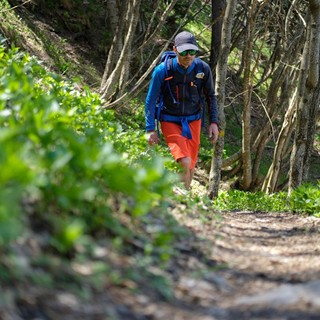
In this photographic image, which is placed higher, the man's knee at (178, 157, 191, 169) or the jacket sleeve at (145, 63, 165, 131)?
the jacket sleeve at (145, 63, 165, 131)

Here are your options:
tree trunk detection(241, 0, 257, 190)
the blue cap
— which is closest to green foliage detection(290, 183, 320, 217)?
the blue cap

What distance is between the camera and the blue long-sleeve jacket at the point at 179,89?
24.9 feet

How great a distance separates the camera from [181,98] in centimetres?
774

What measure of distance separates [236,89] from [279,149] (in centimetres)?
908

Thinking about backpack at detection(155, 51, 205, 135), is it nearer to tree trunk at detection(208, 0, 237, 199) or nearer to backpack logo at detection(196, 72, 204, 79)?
backpack logo at detection(196, 72, 204, 79)

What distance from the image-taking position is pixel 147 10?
18359 mm

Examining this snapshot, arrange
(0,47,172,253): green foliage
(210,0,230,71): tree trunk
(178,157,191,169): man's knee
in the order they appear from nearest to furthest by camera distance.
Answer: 1. (0,47,172,253): green foliage
2. (178,157,191,169): man's knee
3. (210,0,230,71): tree trunk

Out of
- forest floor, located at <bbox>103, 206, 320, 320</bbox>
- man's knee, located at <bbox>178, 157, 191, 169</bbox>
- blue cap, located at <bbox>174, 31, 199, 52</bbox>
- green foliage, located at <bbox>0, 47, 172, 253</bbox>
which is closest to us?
green foliage, located at <bbox>0, 47, 172, 253</bbox>

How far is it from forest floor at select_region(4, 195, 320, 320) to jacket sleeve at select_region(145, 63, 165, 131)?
242 centimetres

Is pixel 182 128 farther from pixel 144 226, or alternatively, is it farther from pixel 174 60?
pixel 144 226

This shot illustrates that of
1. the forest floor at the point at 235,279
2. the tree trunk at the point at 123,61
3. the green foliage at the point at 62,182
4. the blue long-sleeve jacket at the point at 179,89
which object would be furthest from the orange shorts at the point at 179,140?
the tree trunk at the point at 123,61

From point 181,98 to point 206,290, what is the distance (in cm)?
434

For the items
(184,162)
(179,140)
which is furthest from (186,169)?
(179,140)

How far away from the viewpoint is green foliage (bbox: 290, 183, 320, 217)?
26.7 feet
